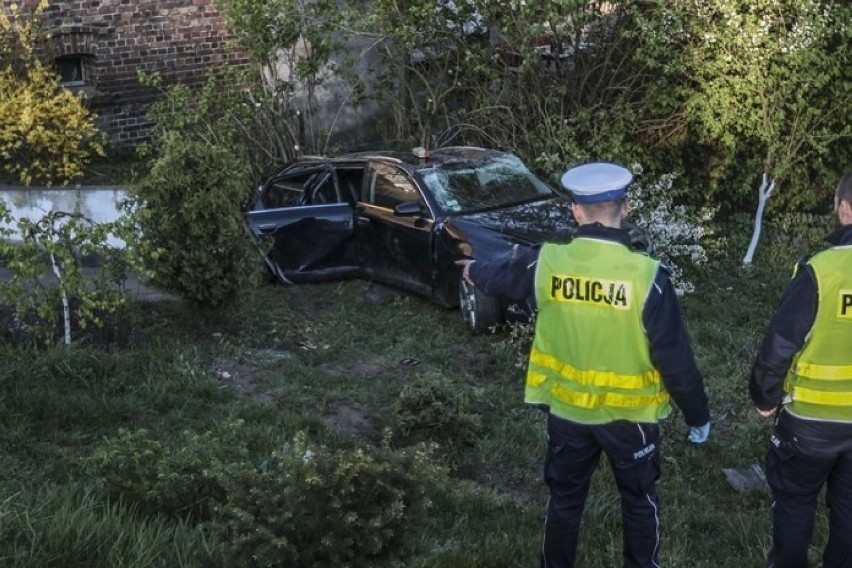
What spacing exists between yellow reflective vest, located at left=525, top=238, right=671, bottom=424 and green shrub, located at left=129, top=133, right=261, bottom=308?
4392 millimetres

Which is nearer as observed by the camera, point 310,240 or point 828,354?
point 828,354

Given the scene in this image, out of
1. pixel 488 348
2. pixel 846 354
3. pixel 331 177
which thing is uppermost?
pixel 846 354

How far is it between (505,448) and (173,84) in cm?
964

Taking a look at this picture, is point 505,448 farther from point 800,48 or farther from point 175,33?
point 175,33

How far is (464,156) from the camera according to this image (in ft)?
31.7

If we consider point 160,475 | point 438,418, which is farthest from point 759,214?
point 160,475

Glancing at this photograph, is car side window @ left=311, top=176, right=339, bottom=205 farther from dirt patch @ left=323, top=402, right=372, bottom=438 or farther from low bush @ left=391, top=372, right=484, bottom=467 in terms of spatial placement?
low bush @ left=391, top=372, right=484, bottom=467

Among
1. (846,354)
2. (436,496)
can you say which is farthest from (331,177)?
(846,354)

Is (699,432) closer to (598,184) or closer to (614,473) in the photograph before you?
(614,473)

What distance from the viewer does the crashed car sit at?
8340mm

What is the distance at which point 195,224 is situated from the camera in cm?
770

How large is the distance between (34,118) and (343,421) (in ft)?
23.8

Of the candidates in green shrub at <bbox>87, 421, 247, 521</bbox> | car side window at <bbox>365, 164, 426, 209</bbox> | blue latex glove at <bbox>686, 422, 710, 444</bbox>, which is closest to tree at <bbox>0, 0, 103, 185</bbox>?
car side window at <bbox>365, 164, 426, 209</bbox>

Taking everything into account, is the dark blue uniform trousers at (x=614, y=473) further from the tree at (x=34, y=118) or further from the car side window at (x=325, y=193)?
the tree at (x=34, y=118)
